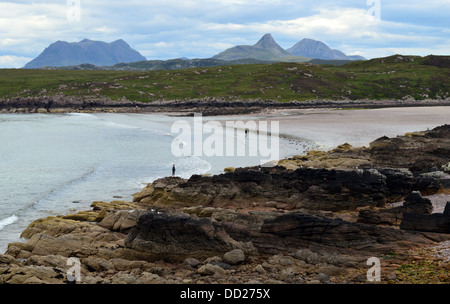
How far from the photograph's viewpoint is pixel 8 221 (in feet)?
99.4

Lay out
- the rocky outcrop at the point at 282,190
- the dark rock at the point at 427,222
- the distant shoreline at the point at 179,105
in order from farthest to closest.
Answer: the distant shoreline at the point at 179,105
the rocky outcrop at the point at 282,190
the dark rock at the point at 427,222

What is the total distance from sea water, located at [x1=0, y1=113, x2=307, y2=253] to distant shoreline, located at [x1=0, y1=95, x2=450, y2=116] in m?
49.2

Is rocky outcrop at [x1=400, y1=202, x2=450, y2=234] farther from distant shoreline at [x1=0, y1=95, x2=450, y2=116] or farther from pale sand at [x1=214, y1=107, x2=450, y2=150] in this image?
distant shoreline at [x1=0, y1=95, x2=450, y2=116]

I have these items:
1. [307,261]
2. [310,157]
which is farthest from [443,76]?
[307,261]

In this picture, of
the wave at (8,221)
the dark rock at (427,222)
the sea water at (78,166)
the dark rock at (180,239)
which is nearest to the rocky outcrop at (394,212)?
the dark rock at (427,222)

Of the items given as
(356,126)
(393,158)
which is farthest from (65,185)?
(356,126)

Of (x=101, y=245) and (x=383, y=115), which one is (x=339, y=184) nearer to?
(x=101, y=245)

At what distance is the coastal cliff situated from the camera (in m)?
17.0

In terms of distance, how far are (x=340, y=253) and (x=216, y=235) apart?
542 centimetres

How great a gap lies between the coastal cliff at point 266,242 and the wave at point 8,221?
3.53 meters

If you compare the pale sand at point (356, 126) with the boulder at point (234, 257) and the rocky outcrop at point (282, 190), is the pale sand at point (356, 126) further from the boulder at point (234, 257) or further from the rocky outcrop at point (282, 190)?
the boulder at point (234, 257)

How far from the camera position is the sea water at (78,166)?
3488cm

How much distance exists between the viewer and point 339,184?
2817 cm

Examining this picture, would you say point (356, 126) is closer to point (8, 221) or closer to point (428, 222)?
point (428, 222)
